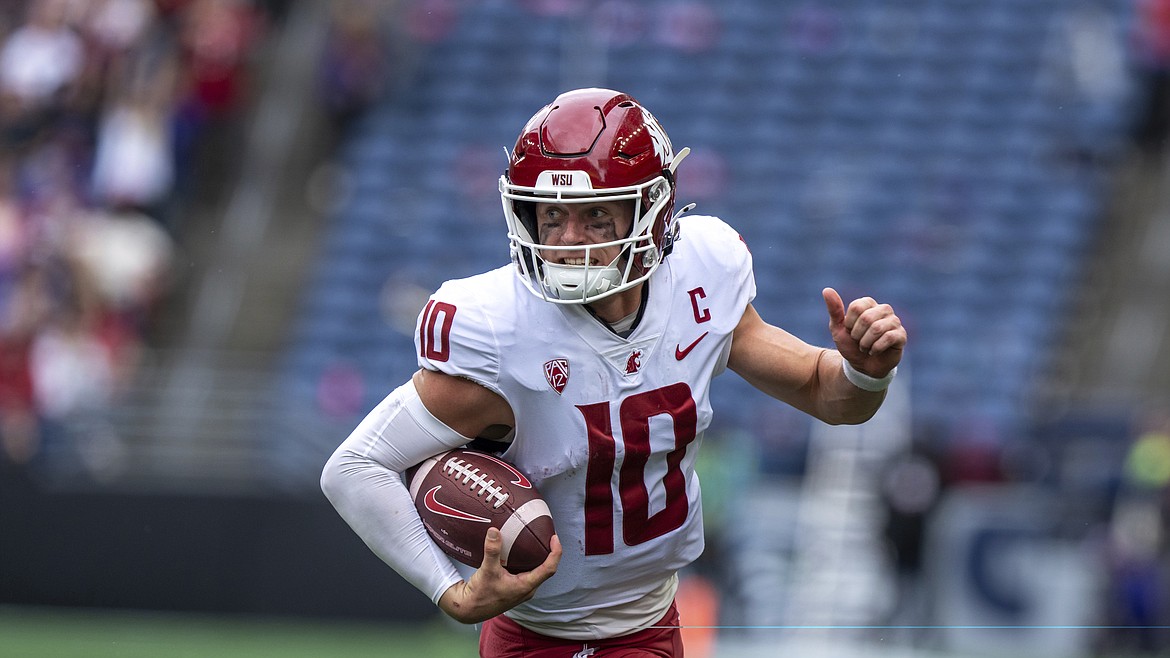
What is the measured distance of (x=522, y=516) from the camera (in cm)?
302

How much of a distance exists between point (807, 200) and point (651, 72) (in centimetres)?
138

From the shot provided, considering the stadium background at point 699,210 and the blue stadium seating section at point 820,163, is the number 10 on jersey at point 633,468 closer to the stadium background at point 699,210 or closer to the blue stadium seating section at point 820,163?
the stadium background at point 699,210

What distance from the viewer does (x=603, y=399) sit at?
3.12m

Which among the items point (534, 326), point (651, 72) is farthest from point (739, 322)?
point (651, 72)

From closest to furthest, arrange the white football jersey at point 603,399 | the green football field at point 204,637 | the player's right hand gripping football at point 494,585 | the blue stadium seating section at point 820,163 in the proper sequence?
the player's right hand gripping football at point 494,585 < the white football jersey at point 603,399 < the green football field at point 204,637 < the blue stadium seating section at point 820,163

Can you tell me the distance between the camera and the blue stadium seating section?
9.33 m

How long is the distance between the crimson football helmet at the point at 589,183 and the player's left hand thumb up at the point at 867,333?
369 millimetres

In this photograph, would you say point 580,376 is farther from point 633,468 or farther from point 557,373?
point 633,468

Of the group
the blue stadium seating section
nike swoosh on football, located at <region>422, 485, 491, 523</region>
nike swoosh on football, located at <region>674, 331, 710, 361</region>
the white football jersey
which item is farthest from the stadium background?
nike swoosh on football, located at <region>422, 485, 491, 523</region>

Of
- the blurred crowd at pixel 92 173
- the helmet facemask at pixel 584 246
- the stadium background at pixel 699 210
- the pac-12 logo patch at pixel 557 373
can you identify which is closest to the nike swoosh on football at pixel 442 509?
the pac-12 logo patch at pixel 557 373

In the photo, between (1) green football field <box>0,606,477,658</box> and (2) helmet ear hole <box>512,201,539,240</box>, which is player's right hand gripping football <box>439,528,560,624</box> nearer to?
(2) helmet ear hole <box>512,201,539,240</box>

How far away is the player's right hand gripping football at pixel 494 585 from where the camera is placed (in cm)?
297

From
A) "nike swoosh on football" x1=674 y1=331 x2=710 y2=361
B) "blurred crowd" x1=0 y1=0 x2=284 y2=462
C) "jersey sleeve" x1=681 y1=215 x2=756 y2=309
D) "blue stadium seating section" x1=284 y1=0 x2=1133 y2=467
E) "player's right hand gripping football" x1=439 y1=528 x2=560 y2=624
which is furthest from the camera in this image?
"blue stadium seating section" x1=284 y1=0 x2=1133 y2=467

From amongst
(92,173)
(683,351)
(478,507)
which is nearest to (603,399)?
(683,351)
